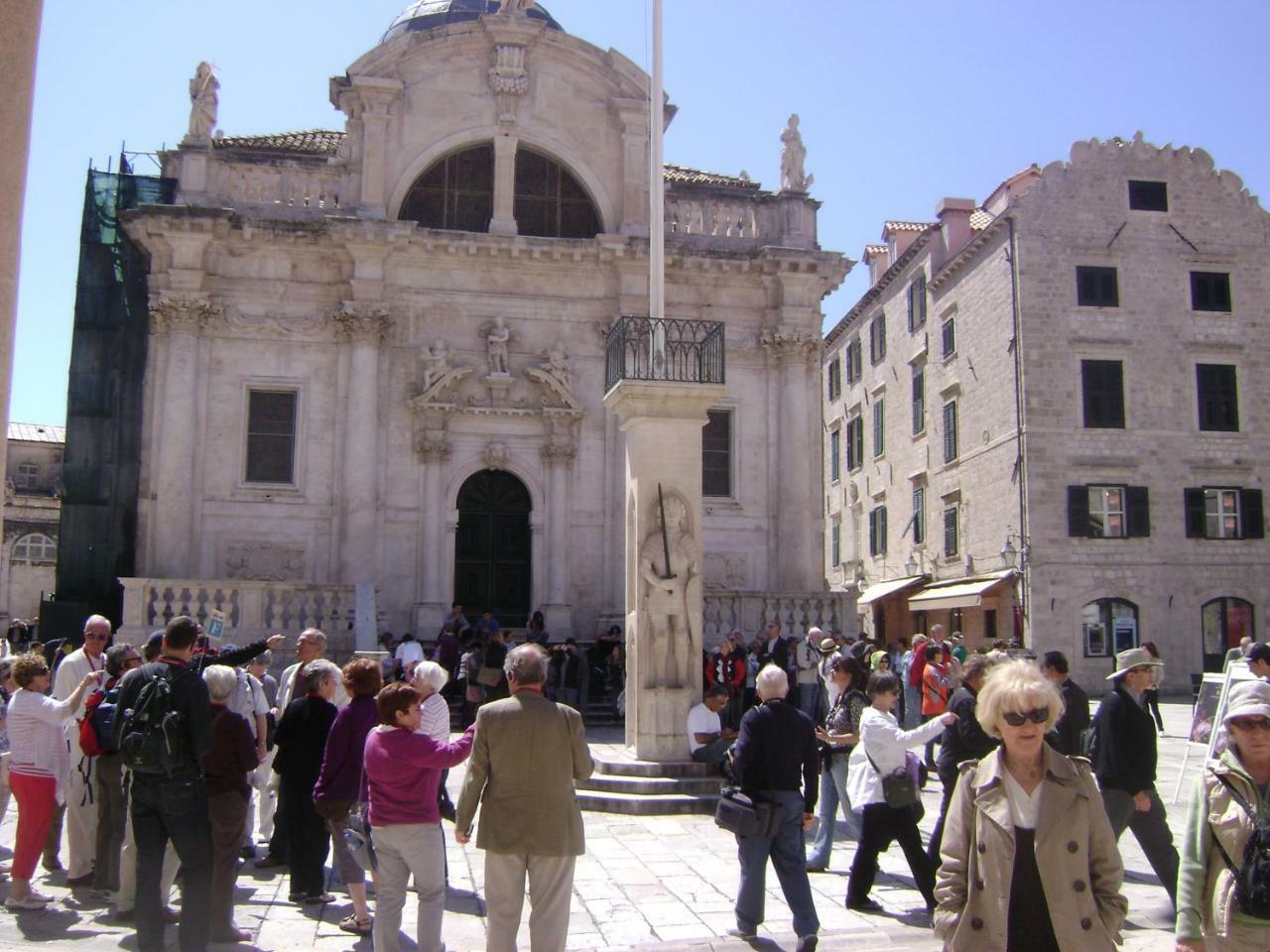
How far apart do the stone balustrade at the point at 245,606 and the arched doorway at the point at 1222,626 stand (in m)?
20.9

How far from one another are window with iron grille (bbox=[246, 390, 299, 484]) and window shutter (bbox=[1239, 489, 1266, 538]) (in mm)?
22741

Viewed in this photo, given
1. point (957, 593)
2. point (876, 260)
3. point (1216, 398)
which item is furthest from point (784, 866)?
point (876, 260)

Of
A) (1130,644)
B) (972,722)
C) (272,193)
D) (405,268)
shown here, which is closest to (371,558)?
(405,268)

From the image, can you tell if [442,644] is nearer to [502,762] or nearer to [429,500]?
[429,500]

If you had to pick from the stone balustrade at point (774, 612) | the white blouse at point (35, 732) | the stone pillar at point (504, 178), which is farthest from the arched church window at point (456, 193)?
the white blouse at point (35, 732)

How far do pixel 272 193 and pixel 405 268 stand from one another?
2.81 metres

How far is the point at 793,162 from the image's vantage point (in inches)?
965

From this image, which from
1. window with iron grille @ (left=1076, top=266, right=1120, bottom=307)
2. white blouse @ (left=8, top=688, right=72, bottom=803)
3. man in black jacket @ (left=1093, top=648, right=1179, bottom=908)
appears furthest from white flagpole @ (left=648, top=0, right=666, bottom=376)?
window with iron grille @ (left=1076, top=266, right=1120, bottom=307)

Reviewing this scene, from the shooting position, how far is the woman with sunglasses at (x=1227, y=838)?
14.3 ft

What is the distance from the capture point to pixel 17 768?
8.47m

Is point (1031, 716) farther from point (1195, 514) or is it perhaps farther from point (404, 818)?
point (1195, 514)

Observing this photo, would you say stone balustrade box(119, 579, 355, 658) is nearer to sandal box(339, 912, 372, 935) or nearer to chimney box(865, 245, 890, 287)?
sandal box(339, 912, 372, 935)

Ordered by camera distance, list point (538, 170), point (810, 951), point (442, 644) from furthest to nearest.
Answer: point (538, 170), point (442, 644), point (810, 951)

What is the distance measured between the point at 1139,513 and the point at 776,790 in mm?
25369
